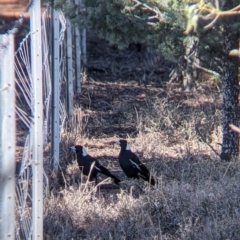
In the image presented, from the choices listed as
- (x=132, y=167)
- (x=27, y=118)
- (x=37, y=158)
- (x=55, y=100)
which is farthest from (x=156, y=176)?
(x=37, y=158)

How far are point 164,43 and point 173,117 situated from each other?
9.73ft

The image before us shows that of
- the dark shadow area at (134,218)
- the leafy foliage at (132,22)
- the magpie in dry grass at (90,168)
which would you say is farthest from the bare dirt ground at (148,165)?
the leafy foliage at (132,22)

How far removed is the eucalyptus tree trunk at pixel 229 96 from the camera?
6855 mm

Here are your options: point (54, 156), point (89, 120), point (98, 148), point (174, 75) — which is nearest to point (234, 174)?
point (54, 156)

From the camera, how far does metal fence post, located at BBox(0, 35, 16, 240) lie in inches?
129

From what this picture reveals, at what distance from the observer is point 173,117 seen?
31.2 ft

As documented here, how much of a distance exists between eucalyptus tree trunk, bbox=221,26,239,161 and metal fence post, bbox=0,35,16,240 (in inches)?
144

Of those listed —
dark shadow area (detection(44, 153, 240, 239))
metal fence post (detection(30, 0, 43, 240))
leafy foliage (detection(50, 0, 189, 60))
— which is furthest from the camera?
leafy foliage (detection(50, 0, 189, 60))

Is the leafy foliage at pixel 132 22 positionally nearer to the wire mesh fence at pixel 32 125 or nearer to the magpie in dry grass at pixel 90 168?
the wire mesh fence at pixel 32 125

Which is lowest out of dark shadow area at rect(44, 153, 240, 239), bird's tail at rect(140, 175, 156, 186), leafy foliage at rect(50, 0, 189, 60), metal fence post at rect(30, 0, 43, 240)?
dark shadow area at rect(44, 153, 240, 239)

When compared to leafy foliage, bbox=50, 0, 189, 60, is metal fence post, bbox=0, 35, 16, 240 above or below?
below

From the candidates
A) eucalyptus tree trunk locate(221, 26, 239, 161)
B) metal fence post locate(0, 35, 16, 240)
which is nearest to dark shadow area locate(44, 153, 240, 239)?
eucalyptus tree trunk locate(221, 26, 239, 161)

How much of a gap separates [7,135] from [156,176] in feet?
12.8

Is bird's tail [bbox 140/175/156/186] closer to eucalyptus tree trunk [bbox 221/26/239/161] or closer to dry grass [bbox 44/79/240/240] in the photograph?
dry grass [bbox 44/79/240/240]
